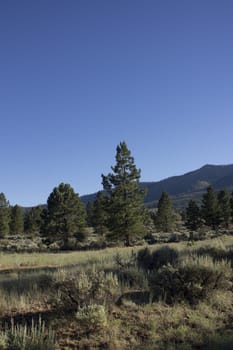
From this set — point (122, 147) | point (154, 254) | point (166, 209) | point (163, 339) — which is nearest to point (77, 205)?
point (122, 147)

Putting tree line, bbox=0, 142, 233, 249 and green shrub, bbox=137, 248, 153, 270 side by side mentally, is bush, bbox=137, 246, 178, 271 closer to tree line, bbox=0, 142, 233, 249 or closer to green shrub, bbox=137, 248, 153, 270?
green shrub, bbox=137, 248, 153, 270

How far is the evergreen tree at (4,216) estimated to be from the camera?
54516 millimetres

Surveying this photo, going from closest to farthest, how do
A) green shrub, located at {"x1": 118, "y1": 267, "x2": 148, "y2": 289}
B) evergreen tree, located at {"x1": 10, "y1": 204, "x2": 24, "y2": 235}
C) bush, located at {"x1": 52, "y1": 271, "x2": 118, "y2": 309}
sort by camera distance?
bush, located at {"x1": 52, "y1": 271, "x2": 118, "y2": 309}, green shrub, located at {"x1": 118, "y1": 267, "x2": 148, "y2": 289}, evergreen tree, located at {"x1": 10, "y1": 204, "x2": 24, "y2": 235}

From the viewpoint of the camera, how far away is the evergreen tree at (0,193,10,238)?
54.5m

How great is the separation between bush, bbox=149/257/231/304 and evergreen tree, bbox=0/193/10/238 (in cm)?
5014

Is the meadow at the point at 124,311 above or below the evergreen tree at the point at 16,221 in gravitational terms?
below

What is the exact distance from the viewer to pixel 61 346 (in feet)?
16.9

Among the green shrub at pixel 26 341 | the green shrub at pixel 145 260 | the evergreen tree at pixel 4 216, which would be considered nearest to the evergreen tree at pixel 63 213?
the evergreen tree at pixel 4 216

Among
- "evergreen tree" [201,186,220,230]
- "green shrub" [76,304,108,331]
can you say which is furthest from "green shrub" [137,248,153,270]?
"evergreen tree" [201,186,220,230]

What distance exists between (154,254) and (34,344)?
8.87m

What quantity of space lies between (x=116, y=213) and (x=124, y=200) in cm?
140

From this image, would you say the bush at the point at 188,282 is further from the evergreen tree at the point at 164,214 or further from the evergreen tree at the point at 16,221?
the evergreen tree at the point at 16,221

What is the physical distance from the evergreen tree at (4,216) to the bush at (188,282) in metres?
50.1

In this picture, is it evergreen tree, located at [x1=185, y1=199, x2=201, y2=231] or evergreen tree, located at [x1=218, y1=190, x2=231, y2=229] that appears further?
evergreen tree, located at [x1=185, y1=199, x2=201, y2=231]
